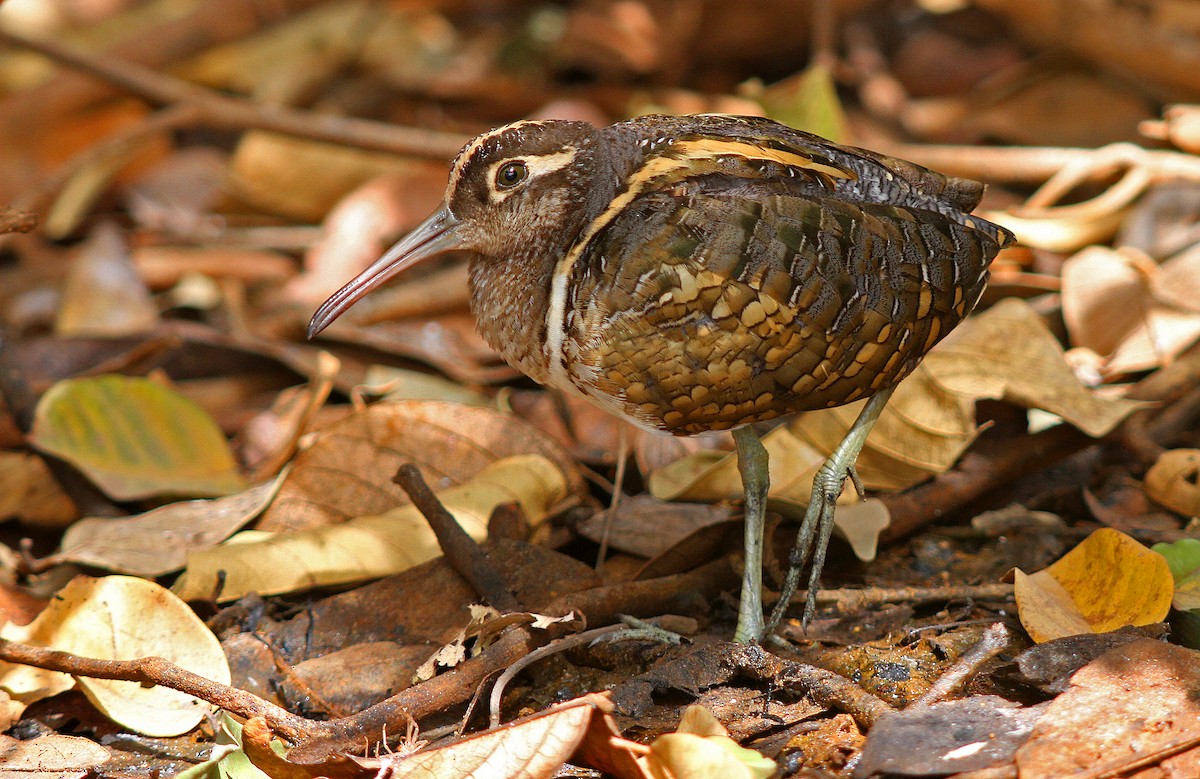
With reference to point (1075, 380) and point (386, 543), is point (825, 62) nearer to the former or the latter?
point (1075, 380)

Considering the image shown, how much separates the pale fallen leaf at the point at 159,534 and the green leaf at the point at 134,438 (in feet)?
0.68

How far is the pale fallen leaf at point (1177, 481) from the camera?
4.20 m

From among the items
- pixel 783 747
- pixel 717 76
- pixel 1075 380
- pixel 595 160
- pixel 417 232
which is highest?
pixel 717 76

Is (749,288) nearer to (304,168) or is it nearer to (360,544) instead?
(360,544)

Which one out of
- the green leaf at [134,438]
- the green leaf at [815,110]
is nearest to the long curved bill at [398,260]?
the green leaf at [134,438]

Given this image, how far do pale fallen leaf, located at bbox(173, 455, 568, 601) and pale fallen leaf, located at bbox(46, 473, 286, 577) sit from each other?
104mm

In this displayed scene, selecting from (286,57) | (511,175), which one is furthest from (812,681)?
(286,57)

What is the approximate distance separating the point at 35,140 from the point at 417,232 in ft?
15.1

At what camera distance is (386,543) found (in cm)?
426

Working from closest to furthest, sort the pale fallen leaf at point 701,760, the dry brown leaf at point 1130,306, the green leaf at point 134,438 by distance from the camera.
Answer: the pale fallen leaf at point 701,760 → the green leaf at point 134,438 → the dry brown leaf at point 1130,306

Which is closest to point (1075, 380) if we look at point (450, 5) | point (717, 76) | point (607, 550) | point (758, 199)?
point (758, 199)

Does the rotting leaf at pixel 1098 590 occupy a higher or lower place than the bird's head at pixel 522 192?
lower

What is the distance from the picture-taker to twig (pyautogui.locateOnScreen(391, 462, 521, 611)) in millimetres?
3867

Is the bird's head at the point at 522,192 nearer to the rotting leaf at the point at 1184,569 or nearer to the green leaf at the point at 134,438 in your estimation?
the green leaf at the point at 134,438
